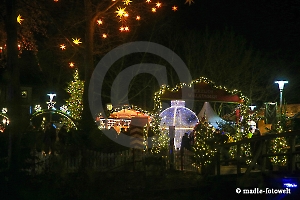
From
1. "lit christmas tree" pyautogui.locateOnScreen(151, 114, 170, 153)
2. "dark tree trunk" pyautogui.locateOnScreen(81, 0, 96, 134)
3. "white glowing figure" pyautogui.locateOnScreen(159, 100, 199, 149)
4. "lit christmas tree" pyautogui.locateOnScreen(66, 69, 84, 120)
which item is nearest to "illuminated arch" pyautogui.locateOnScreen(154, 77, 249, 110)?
"lit christmas tree" pyautogui.locateOnScreen(151, 114, 170, 153)

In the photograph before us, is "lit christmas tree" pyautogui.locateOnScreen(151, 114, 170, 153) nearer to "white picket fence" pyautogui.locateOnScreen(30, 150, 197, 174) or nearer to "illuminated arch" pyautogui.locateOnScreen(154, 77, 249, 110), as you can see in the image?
"illuminated arch" pyautogui.locateOnScreen(154, 77, 249, 110)

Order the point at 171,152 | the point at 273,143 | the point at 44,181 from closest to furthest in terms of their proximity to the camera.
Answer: the point at 44,181, the point at 171,152, the point at 273,143

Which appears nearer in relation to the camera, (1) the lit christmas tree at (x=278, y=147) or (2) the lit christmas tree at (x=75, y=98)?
(1) the lit christmas tree at (x=278, y=147)

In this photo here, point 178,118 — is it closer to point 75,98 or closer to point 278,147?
point 278,147

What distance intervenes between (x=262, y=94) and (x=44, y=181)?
2885 centimetres

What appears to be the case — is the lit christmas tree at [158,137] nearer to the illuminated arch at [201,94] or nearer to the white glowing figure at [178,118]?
the illuminated arch at [201,94]

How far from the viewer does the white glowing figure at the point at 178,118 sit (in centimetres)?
2409

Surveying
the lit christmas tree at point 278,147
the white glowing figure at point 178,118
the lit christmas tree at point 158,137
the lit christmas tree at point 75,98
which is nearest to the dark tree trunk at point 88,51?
the lit christmas tree at point 158,137

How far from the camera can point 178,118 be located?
24594mm

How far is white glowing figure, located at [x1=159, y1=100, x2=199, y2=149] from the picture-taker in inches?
949

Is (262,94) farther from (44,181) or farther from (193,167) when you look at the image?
(44,181)

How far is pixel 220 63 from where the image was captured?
119 feet

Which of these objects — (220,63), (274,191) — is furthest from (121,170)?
(220,63)

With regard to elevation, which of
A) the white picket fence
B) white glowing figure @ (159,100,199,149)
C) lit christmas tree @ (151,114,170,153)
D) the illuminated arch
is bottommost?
the white picket fence
